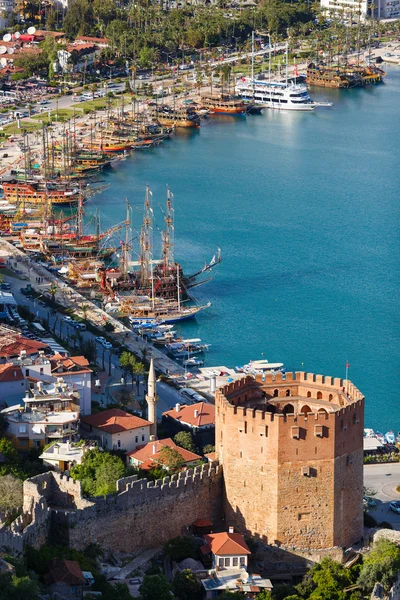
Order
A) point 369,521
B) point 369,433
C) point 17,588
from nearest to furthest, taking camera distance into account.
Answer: point 17,588 < point 369,521 < point 369,433

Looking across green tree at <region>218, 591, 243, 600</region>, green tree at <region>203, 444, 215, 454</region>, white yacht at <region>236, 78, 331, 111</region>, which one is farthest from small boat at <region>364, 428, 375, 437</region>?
white yacht at <region>236, 78, 331, 111</region>

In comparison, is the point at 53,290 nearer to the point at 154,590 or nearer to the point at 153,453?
the point at 153,453

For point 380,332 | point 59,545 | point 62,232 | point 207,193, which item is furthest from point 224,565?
point 207,193

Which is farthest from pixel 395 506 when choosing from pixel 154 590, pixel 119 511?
pixel 154 590

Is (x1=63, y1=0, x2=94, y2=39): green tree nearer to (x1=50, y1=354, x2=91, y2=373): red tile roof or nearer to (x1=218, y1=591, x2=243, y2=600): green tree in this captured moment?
(x1=50, y1=354, x2=91, y2=373): red tile roof

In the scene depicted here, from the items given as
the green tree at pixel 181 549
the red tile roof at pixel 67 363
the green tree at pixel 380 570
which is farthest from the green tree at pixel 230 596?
the red tile roof at pixel 67 363

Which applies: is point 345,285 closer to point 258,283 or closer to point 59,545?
point 258,283
